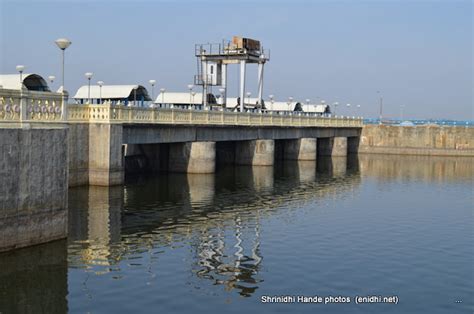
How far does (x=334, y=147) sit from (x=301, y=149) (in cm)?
1072

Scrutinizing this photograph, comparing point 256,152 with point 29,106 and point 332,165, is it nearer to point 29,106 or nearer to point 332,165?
point 332,165

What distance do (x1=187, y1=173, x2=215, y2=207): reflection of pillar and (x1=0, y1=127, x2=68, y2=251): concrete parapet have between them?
44.1 feet

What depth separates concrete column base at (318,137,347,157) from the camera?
84500 mm

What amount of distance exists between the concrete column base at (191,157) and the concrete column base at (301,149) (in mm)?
24830

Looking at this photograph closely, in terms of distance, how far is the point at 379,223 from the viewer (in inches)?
1244

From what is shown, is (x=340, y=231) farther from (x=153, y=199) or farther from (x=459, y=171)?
(x=459, y=171)

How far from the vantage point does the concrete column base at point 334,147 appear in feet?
277

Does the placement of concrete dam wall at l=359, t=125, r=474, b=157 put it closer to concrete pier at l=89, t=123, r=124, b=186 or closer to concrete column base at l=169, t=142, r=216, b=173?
concrete column base at l=169, t=142, r=216, b=173

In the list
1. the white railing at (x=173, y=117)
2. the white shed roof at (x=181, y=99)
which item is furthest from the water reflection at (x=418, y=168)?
the white shed roof at (x=181, y=99)

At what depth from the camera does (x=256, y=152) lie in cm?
6406

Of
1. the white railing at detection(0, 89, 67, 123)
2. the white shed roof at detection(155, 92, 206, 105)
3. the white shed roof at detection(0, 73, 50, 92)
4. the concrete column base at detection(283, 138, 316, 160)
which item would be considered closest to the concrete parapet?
the white railing at detection(0, 89, 67, 123)

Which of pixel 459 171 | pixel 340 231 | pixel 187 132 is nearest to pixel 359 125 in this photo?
pixel 459 171

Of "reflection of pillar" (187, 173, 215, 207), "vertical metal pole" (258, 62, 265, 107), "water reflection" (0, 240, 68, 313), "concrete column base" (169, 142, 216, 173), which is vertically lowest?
"water reflection" (0, 240, 68, 313)

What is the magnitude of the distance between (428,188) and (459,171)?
19405 millimetres
